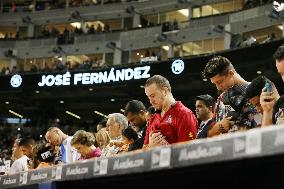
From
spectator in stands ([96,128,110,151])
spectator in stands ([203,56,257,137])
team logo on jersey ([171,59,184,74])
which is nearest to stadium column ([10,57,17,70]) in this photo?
team logo on jersey ([171,59,184,74])

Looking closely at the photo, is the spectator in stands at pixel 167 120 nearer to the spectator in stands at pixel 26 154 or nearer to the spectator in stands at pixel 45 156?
the spectator in stands at pixel 45 156

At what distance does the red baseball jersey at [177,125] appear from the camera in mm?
4332

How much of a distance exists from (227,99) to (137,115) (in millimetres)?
1438

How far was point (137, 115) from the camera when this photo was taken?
5.31m

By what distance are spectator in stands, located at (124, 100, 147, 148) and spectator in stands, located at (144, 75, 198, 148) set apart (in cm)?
71

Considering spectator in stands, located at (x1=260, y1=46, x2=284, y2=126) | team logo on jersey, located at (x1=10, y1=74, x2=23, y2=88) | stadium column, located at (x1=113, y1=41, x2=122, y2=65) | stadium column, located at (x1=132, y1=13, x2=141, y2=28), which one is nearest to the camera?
A: spectator in stands, located at (x1=260, y1=46, x2=284, y2=126)

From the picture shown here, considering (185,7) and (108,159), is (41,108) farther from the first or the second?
(108,159)

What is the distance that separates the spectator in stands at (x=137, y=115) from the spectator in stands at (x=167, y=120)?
0.71 meters

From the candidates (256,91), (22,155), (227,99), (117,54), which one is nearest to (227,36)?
(117,54)

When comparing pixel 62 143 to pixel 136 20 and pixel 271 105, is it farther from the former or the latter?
pixel 136 20

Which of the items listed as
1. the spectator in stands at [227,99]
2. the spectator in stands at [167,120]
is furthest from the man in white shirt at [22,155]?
the spectator in stands at [227,99]

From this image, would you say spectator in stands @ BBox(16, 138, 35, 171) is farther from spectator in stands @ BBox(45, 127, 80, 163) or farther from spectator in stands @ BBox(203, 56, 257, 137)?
spectator in stands @ BBox(203, 56, 257, 137)

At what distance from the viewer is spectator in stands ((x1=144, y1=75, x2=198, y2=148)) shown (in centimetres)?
433

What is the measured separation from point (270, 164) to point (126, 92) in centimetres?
2375
